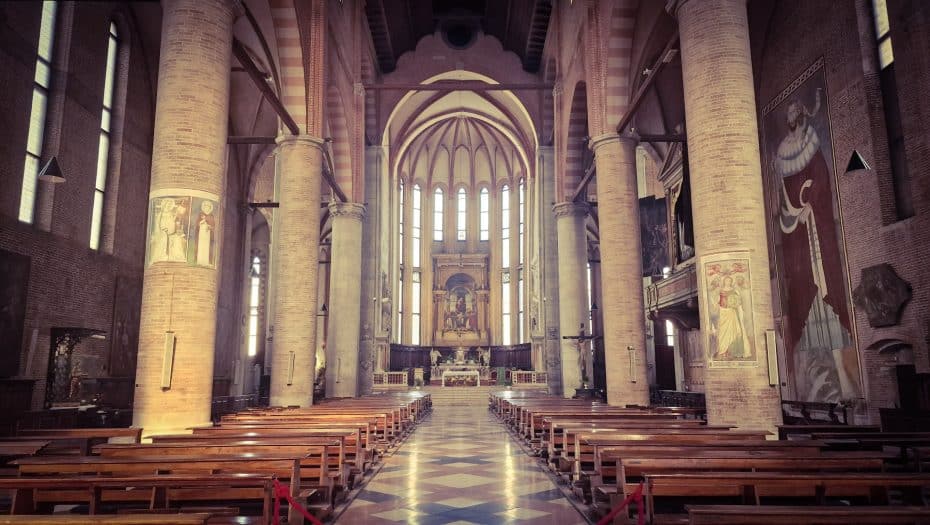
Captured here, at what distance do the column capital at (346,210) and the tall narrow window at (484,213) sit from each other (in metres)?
19.5

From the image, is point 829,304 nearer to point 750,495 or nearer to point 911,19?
point 911,19

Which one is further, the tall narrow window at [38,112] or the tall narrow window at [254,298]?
the tall narrow window at [254,298]

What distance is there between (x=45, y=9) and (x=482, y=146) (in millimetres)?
28723

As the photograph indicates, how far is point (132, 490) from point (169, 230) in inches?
212

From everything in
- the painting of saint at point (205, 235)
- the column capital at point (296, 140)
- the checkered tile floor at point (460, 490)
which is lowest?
the checkered tile floor at point (460, 490)

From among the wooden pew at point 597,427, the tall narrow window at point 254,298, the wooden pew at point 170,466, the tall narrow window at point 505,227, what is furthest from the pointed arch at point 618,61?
the tall narrow window at point 254,298

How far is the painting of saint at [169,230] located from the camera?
9.45 meters

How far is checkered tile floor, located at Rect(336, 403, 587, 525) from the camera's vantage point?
559 centimetres

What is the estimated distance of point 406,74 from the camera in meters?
28.1

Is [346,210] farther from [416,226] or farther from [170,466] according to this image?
[170,466]

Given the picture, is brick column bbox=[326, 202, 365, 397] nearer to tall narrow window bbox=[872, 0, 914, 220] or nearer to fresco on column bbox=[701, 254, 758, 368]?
fresco on column bbox=[701, 254, 758, 368]

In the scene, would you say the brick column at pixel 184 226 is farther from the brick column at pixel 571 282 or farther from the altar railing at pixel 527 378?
the altar railing at pixel 527 378

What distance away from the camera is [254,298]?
1452 inches

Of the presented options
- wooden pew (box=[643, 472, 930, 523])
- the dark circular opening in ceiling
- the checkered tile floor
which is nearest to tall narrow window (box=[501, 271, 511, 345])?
the dark circular opening in ceiling
